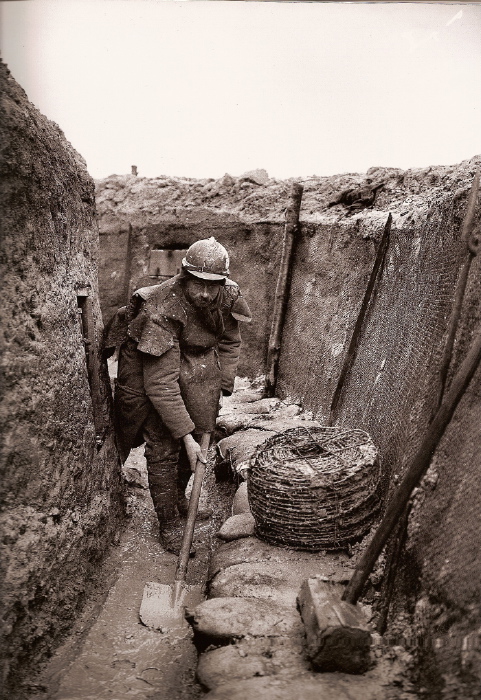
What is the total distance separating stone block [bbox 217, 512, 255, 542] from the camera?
3124 mm

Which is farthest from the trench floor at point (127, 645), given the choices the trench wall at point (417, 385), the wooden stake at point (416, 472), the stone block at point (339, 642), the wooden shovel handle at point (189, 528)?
the trench wall at point (417, 385)

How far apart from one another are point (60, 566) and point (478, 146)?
283cm

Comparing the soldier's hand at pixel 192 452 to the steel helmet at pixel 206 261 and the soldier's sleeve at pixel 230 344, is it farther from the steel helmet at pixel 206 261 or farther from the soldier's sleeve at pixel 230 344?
the steel helmet at pixel 206 261

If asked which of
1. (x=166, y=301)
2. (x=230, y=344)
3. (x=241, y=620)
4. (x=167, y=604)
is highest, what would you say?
(x=166, y=301)

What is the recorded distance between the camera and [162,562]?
342 centimetres

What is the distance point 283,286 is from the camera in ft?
21.1

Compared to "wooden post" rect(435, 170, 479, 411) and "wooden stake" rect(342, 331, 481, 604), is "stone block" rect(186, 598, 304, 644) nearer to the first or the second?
"wooden stake" rect(342, 331, 481, 604)

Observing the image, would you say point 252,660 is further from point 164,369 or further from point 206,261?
point 206,261

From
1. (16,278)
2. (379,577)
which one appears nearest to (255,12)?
(16,278)

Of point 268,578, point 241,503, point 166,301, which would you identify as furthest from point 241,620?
point 166,301

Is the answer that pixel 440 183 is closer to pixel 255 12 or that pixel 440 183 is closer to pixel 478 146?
pixel 478 146

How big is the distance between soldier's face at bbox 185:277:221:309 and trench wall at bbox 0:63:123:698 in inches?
24.1

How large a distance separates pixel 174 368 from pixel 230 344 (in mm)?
729

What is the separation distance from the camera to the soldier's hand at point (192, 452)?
3.41 meters
